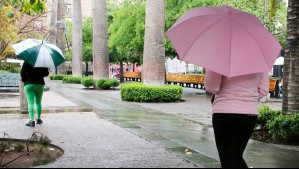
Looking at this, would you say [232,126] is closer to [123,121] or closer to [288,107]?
[288,107]

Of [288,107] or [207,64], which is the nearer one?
[207,64]

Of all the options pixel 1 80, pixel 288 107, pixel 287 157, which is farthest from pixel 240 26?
pixel 1 80

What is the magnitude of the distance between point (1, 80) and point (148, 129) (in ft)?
49.5

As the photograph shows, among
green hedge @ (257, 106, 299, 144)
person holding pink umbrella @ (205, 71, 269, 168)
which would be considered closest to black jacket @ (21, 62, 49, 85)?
green hedge @ (257, 106, 299, 144)

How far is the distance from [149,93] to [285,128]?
987 centimetres

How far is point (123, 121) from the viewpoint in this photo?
10.8m

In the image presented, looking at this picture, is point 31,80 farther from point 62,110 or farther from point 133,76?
point 133,76

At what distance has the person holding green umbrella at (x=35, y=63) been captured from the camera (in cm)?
907

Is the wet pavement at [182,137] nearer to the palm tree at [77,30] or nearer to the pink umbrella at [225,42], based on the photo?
the pink umbrella at [225,42]

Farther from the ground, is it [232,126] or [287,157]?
[232,126]

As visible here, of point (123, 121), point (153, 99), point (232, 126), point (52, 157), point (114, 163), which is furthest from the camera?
point (153, 99)

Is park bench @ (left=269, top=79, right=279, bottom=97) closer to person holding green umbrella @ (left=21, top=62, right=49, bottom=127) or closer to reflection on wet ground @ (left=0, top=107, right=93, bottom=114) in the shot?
reflection on wet ground @ (left=0, top=107, right=93, bottom=114)

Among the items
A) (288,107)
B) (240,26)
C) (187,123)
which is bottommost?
(187,123)

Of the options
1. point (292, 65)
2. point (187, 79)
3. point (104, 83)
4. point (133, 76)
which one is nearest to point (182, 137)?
point (292, 65)
